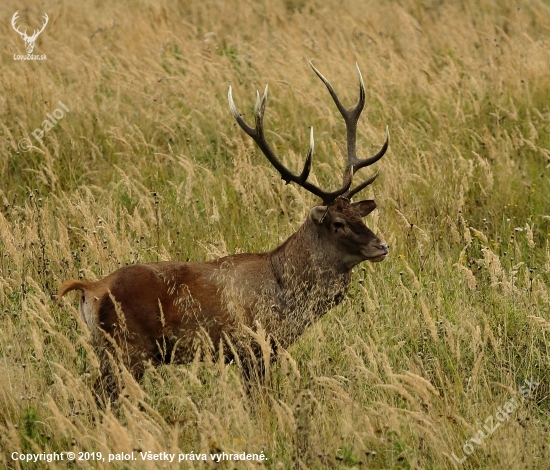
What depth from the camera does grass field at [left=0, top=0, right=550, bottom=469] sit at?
4934 mm

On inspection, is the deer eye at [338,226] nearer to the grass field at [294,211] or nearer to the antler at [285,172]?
the antler at [285,172]

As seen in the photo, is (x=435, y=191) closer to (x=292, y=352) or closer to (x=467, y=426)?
(x=292, y=352)

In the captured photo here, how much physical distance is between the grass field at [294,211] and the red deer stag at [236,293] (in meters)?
0.19
